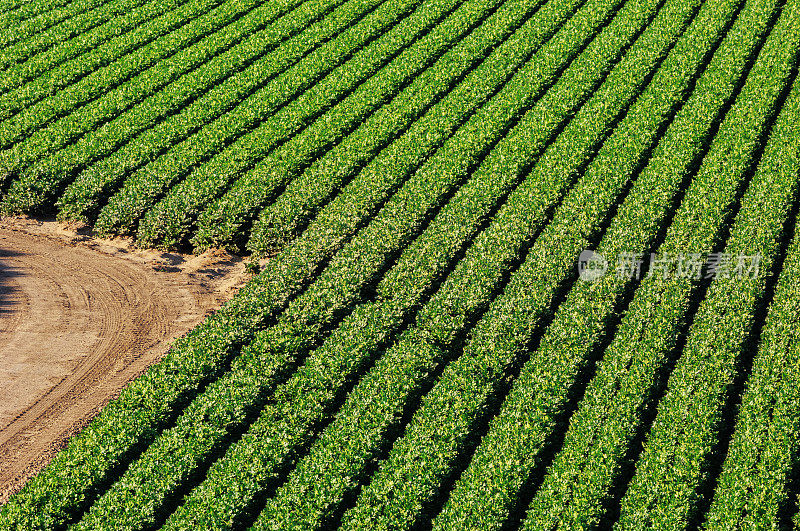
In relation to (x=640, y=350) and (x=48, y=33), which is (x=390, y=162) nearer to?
(x=640, y=350)

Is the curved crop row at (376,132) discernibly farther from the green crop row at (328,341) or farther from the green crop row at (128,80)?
the green crop row at (128,80)

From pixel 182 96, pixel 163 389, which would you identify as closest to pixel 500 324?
pixel 163 389

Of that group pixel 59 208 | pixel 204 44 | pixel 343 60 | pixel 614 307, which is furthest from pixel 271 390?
pixel 204 44

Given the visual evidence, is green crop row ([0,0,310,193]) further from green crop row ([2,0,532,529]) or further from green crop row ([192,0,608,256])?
green crop row ([2,0,532,529])

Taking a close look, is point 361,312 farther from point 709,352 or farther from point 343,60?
point 343,60

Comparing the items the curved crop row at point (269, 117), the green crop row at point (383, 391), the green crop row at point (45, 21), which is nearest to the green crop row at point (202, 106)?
the curved crop row at point (269, 117)

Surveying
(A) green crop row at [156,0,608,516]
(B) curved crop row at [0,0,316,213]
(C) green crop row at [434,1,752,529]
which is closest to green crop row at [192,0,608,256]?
(A) green crop row at [156,0,608,516]

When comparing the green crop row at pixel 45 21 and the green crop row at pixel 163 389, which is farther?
the green crop row at pixel 45 21
